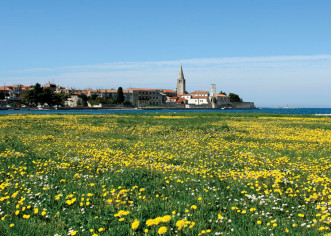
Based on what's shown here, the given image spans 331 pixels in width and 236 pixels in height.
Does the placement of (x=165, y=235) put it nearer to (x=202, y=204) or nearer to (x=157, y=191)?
(x=202, y=204)

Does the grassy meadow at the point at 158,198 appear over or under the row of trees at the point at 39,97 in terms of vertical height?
under

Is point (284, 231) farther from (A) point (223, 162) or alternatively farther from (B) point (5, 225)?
(A) point (223, 162)

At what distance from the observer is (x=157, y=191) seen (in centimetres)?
790

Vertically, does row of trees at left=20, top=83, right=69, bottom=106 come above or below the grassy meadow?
above

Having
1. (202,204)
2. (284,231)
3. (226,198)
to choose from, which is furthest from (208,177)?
(284,231)

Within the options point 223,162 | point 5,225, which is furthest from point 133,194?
point 223,162

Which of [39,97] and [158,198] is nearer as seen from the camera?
[158,198]

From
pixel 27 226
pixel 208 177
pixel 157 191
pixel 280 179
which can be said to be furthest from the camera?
pixel 208 177

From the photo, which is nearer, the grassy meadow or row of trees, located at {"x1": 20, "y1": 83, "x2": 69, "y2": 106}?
the grassy meadow

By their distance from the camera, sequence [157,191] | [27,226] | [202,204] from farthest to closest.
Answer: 1. [157,191]
2. [202,204]
3. [27,226]

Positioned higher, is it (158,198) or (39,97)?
(39,97)

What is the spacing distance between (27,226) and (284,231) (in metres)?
5.29

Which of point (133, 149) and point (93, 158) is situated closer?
point (93, 158)

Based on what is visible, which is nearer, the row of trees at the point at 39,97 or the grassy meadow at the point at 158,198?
the grassy meadow at the point at 158,198
